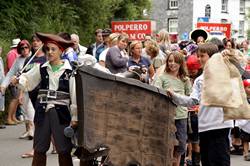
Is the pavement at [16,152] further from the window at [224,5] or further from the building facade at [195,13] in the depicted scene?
the window at [224,5]

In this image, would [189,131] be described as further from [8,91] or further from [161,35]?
[8,91]

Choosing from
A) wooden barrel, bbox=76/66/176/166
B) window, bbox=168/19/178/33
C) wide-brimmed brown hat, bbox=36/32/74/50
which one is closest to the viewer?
wooden barrel, bbox=76/66/176/166

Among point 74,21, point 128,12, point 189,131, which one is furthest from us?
point 128,12

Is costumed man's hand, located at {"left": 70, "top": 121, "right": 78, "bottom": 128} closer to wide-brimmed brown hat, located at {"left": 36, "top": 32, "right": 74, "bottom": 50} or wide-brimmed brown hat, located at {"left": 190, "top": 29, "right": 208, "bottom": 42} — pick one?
wide-brimmed brown hat, located at {"left": 36, "top": 32, "right": 74, "bottom": 50}

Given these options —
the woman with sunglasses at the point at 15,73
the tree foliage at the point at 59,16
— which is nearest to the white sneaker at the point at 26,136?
the woman with sunglasses at the point at 15,73

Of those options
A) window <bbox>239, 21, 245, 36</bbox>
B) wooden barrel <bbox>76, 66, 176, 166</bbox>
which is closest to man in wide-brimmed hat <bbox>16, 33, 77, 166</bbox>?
wooden barrel <bbox>76, 66, 176, 166</bbox>

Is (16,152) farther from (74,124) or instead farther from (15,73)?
(74,124)

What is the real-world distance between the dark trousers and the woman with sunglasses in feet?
12.1

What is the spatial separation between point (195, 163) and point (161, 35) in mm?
6173

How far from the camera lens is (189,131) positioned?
10.1 m

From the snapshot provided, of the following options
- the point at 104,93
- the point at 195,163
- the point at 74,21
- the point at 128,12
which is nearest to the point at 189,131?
the point at 195,163

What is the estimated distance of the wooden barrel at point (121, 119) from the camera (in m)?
6.57

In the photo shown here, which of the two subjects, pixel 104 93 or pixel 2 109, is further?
pixel 2 109

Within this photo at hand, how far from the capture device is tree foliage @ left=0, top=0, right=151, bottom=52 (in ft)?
63.6
